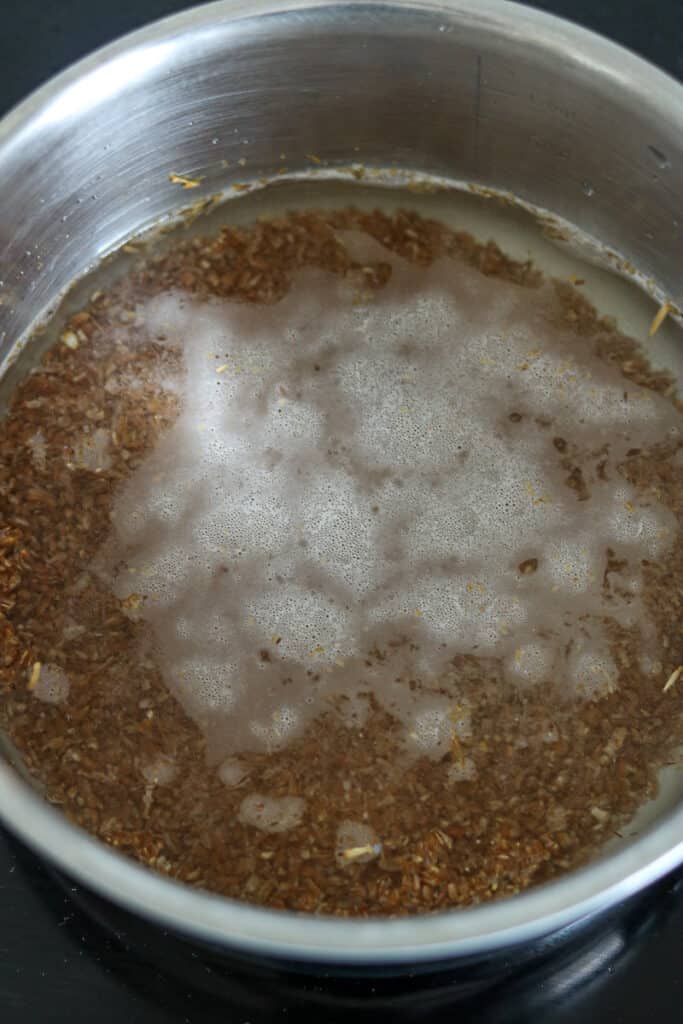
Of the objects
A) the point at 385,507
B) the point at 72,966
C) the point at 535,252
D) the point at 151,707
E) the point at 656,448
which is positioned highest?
the point at 535,252

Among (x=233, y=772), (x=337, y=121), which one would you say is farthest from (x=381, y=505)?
(x=337, y=121)

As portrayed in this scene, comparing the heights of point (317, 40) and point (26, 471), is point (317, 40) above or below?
above

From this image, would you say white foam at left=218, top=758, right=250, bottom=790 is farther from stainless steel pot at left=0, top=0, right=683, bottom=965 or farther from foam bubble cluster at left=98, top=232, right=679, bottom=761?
stainless steel pot at left=0, top=0, right=683, bottom=965

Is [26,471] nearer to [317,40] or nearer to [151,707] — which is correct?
[151,707]

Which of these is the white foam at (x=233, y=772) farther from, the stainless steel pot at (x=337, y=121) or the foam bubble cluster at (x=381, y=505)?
the stainless steel pot at (x=337, y=121)

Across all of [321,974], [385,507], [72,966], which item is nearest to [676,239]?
[385,507]

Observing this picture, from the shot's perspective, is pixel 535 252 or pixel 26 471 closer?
pixel 26 471

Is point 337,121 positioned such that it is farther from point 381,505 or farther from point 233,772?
point 233,772
